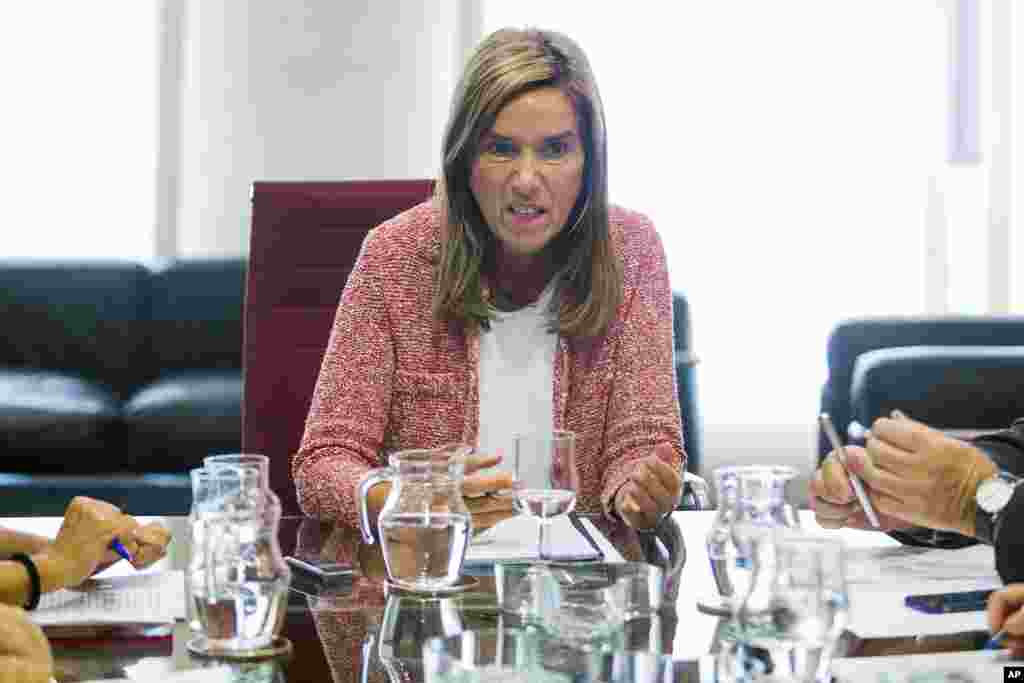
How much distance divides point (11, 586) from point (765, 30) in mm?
4414

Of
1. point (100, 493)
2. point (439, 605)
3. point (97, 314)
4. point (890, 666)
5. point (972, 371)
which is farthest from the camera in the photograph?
point (97, 314)

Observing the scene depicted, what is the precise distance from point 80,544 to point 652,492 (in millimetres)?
721

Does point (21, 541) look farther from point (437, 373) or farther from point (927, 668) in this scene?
point (927, 668)

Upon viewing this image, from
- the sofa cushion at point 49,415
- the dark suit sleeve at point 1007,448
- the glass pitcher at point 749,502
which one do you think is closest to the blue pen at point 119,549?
the glass pitcher at point 749,502

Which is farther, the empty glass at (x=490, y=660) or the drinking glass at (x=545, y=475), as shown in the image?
the drinking glass at (x=545, y=475)

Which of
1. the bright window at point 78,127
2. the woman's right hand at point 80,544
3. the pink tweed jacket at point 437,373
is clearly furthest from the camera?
the bright window at point 78,127

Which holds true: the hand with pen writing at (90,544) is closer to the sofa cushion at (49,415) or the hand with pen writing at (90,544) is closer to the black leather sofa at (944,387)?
the black leather sofa at (944,387)

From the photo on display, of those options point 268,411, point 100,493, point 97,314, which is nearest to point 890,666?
point 268,411

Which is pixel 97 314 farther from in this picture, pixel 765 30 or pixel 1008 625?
pixel 1008 625

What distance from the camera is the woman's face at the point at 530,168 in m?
2.34

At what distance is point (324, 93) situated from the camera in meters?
5.30

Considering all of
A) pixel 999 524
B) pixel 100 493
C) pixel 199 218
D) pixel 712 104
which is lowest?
pixel 100 493

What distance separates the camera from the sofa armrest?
3.41 metres

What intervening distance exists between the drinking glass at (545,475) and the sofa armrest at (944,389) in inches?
73.8
